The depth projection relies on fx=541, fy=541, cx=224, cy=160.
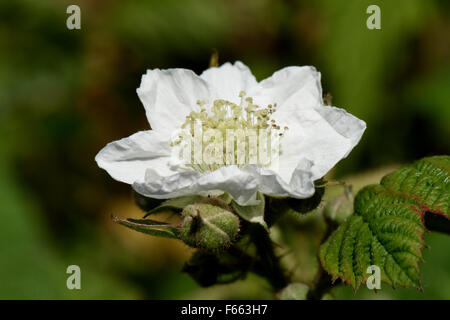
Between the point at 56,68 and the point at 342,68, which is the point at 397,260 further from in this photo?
the point at 56,68

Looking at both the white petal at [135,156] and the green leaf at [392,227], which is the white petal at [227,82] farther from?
the green leaf at [392,227]

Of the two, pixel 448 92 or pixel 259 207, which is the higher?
pixel 448 92

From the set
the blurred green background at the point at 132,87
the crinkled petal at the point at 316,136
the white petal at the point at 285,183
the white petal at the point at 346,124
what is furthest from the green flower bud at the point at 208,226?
the blurred green background at the point at 132,87

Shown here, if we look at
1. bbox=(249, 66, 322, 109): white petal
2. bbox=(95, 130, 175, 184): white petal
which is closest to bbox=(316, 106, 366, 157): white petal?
bbox=(249, 66, 322, 109): white petal

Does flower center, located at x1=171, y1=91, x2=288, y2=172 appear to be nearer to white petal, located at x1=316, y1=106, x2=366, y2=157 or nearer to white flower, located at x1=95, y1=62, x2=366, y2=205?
white flower, located at x1=95, y1=62, x2=366, y2=205

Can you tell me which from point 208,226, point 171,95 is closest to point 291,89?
point 171,95

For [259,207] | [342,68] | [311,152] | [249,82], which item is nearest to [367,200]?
[311,152]
